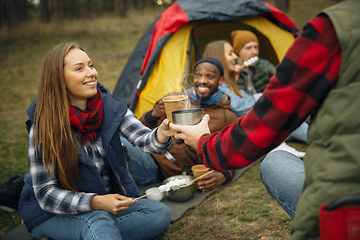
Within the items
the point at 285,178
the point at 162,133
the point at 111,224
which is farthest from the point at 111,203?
the point at 285,178

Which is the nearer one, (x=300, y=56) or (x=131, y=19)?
(x=300, y=56)

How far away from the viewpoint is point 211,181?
289cm

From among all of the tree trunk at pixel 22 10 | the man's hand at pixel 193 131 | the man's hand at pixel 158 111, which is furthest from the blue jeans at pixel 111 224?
the tree trunk at pixel 22 10

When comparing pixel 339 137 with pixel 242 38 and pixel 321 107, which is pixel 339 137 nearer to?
pixel 321 107

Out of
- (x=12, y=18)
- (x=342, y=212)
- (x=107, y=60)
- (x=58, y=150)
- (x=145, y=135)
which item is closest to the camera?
(x=342, y=212)

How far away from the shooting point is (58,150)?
1.81 metres

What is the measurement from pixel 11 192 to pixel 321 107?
2.66m

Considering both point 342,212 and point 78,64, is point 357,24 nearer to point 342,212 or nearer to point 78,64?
point 342,212

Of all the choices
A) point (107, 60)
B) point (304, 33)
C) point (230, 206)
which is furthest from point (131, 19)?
point (304, 33)

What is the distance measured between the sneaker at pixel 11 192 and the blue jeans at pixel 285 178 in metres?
2.17

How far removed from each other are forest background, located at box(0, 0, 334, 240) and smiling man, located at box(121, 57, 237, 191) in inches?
16.7

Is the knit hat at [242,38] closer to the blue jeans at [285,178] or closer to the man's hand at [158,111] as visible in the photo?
the man's hand at [158,111]

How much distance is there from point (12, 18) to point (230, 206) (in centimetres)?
1430

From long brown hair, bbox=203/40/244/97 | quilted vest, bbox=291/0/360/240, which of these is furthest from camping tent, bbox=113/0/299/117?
quilted vest, bbox=291/0/360/240
